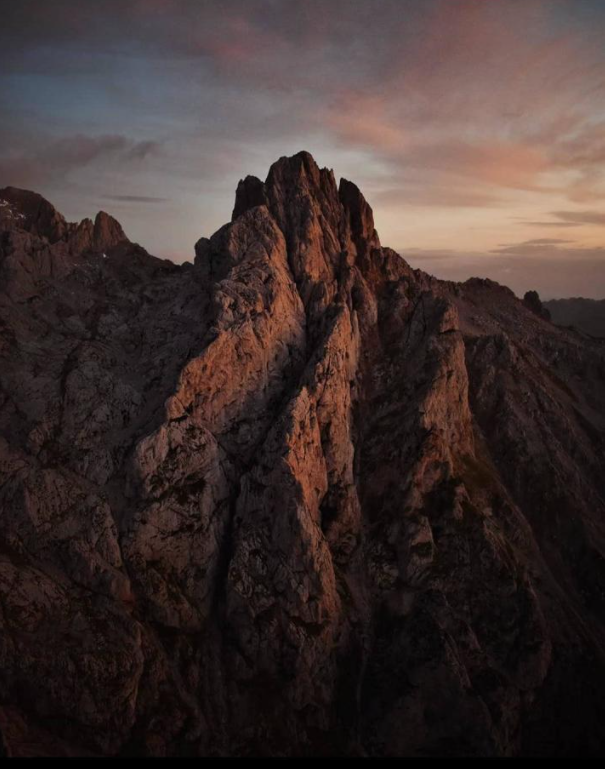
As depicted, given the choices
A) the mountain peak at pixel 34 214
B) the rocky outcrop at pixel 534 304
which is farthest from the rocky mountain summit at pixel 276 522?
the rocky outcrop at pixel 534 304

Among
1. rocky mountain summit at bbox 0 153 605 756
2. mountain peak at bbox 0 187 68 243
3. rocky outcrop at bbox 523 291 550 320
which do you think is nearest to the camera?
rocky mountain summit at bbox 0 153 605 756

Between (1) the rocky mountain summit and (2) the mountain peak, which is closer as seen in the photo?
(1) the rocky mountain summit

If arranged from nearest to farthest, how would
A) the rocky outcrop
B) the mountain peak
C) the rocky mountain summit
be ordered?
the rocky mountain summit
the mountain peak
the rocky outcrop

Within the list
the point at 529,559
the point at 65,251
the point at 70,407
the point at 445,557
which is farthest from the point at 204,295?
the point at 529,559

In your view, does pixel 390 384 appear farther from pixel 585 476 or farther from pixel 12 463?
pixel 12 463

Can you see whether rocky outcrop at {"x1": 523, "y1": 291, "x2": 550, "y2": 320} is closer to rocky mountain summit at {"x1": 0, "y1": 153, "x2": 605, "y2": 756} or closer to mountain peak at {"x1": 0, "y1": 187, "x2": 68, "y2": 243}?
rocky mountain summit at {"x1": 0, "y1": 153, "x2": 605, "y2": 756}

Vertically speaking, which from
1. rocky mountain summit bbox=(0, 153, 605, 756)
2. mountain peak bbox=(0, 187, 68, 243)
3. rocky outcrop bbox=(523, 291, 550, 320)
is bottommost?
rocky mountain summit bbox=(0, 153, 605, 756)

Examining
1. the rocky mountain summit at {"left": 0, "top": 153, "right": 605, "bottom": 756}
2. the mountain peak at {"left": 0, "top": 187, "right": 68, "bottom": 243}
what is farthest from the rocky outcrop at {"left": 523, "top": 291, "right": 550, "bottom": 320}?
the mountain peak at {"left": 0, "top": 187, "right": 68, "bottom": 243}

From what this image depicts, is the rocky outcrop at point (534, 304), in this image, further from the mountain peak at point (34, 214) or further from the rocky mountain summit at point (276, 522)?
the mountain peak at point (34, 214)

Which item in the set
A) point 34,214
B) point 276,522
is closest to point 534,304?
point 276,522

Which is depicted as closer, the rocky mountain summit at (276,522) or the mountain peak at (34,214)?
the rocky mountain summit at (276,522)

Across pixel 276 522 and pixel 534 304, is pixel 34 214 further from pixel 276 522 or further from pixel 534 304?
pixel 534 304
